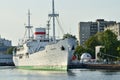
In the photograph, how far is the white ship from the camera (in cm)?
14931

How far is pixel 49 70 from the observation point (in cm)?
15762

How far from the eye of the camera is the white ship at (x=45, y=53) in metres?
149

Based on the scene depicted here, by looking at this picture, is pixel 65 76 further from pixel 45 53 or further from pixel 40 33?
pixel 40 33

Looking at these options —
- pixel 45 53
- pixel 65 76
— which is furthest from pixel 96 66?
pixel 65 76

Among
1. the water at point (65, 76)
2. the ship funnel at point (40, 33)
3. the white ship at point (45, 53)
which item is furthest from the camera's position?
the ship funnel at point (40, 33)

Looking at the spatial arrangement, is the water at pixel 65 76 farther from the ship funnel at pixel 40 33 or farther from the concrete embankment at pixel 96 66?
the ship funnel at pixel 40 33

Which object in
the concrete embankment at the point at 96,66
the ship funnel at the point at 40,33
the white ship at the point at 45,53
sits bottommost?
the concrete embankment at the point at 96,66

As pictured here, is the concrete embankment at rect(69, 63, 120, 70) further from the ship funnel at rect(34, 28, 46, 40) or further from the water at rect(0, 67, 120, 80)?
the water at rect(0, 67, 120, 80)

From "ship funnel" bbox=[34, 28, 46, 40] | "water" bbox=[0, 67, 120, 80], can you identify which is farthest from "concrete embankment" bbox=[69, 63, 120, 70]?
"water" bbox=[0, 67, 120, 80]

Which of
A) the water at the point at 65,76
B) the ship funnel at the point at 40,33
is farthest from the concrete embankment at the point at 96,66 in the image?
the water at the point at 65,76

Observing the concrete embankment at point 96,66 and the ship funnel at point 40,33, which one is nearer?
the concrete embankment at point 96,66

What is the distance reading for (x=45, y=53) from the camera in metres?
156

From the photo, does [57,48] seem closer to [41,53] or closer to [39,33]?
[41,53]

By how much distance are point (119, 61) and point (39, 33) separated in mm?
30069
